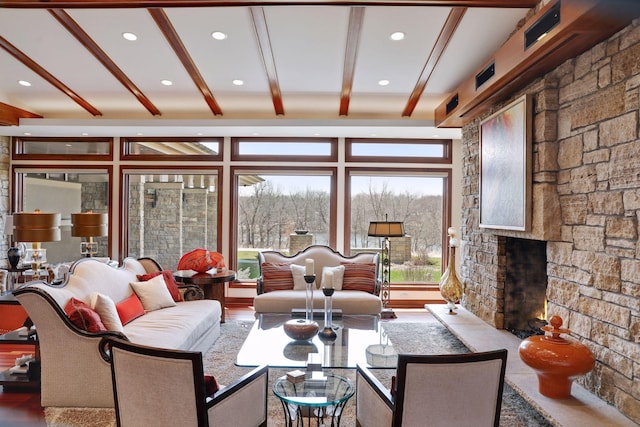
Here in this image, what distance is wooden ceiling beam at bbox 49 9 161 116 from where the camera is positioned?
3.48 metres

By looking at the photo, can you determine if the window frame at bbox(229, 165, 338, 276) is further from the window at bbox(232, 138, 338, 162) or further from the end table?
the end table

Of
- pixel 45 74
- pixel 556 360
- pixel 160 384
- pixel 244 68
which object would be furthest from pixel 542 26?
pixel 45 74

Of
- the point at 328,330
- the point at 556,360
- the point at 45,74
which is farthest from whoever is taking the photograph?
the point at 45,74

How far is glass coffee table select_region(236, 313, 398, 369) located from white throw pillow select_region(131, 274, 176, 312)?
1.08 metres

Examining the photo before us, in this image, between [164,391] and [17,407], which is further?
[17,407]

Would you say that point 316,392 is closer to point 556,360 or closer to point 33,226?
point 556,360

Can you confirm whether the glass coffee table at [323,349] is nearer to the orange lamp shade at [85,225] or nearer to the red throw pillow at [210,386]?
the red throw pillow at [210,386]

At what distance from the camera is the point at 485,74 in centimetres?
357

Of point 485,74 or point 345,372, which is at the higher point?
point 485,74

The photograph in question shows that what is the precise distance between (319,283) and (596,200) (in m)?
3.41

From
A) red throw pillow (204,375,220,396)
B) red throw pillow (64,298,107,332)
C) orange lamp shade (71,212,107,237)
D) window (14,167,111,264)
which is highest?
window (14,167,111,264)

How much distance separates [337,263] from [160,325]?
2616 mm

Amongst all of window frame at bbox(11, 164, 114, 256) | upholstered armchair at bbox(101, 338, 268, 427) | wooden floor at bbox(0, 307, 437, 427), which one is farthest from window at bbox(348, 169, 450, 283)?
upholstered armchair at bbox(101, 338, 268, 427)

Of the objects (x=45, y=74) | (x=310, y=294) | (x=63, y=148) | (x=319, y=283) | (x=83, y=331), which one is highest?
(x=45, y=74)
